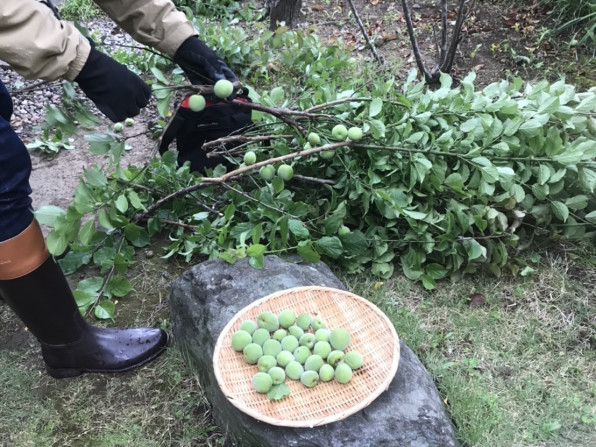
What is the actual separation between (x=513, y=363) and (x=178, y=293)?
4.61 ft

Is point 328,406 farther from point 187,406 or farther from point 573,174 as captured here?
point 573,174

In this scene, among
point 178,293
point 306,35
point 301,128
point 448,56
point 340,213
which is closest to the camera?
point 178,293

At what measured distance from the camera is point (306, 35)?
4.30 meters

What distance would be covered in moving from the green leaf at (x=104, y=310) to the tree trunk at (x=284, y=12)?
3.44 metres

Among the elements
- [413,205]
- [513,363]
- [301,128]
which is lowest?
[513,363]

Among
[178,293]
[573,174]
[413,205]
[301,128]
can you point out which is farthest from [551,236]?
[178,293]

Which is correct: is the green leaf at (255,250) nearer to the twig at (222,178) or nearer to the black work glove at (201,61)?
the twig at (222,178)

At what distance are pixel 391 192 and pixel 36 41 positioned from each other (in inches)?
59.6

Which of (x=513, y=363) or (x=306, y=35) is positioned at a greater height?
(x=306, y=35)

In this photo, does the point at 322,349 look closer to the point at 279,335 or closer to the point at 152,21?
the point at 279,335

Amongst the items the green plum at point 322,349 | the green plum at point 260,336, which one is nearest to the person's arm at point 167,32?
the green plum at point 260,336

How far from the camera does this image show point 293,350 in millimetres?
1727

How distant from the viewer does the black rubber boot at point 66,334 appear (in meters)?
1.84

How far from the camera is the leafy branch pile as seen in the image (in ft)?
7.50
